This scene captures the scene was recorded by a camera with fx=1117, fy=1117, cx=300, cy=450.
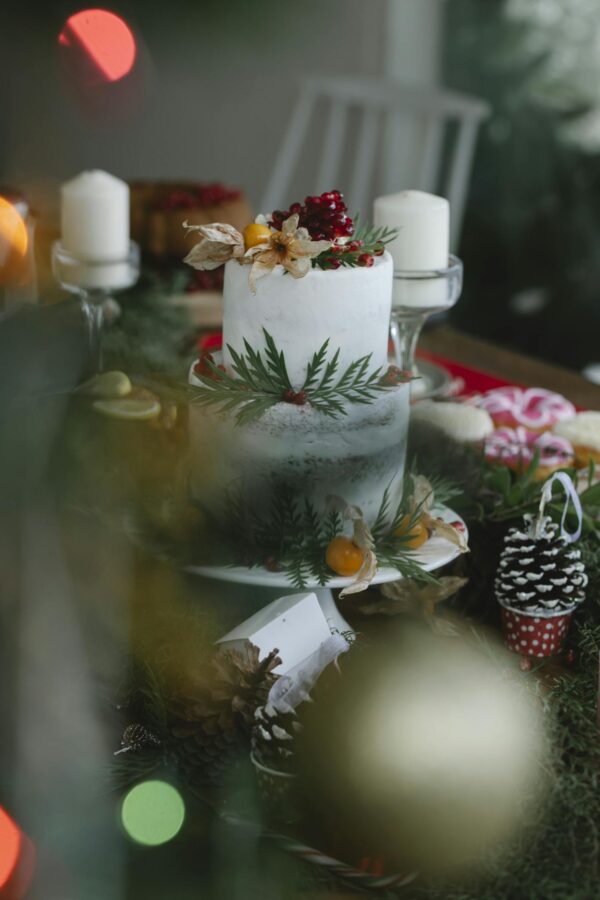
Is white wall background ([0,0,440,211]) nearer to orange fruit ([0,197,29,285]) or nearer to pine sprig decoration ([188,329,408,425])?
orange fruit ([0,197,29,285])

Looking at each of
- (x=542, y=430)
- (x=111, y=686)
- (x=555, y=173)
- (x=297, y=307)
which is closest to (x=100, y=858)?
(x=111, y=686)

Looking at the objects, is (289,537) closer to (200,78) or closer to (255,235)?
(255,235)

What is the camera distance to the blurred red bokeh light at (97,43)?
293 cm

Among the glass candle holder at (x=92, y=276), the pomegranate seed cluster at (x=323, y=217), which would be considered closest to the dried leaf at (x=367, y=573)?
the pomegranate seed cluster at (x=323, y=217)

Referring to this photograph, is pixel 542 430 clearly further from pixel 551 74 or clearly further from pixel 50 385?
pixel 551 74

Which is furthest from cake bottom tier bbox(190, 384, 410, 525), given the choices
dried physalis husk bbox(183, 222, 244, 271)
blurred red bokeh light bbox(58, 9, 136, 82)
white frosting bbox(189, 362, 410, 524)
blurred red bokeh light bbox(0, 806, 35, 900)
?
blurred red bokeh light bbox(58, 9, 136, 82)

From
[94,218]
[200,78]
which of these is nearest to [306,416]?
[94,218]

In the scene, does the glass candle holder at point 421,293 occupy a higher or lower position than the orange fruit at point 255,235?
lower

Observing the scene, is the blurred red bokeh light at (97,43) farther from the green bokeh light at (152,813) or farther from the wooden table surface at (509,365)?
the green bokeh light at (152,813)

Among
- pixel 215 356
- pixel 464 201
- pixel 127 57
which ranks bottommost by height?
pixel 464 201

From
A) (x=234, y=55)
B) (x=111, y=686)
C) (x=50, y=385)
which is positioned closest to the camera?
(x=111, y=686)

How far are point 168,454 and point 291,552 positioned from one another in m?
0.13

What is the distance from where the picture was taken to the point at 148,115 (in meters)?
3.01

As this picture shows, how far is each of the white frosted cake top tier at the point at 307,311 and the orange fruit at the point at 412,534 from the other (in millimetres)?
120
